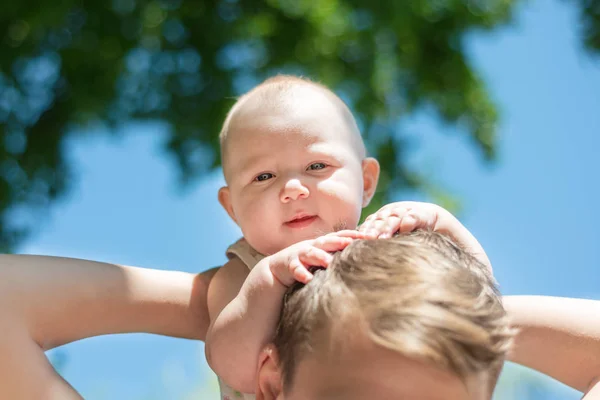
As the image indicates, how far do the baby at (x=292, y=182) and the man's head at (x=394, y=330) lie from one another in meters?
0.17

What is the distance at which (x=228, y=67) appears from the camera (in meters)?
6.19

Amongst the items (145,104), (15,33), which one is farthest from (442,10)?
(15,33)

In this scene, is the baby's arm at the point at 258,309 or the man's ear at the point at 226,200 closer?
the baby's arm at the point at 258,309

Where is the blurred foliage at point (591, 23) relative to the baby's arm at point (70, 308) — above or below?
above

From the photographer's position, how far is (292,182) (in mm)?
1438

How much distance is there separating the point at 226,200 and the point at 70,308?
0.47 metres

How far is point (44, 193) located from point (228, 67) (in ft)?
6.14

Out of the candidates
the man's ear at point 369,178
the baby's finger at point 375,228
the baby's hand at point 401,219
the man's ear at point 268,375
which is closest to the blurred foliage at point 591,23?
the man's ear at point 369,178

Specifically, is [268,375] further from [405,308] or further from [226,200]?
[226,200]

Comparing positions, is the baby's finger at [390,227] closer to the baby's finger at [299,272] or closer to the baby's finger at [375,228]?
the baby's finger at [375,228]

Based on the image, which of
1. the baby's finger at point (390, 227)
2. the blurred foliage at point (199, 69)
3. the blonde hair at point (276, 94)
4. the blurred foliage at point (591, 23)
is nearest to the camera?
the baby's finger at point (390, 227)

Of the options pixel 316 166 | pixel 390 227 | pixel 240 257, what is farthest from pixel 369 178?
pixel 390 227

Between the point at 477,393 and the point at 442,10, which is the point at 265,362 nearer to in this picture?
the point at 477,393

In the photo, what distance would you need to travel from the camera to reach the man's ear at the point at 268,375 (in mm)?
1105
